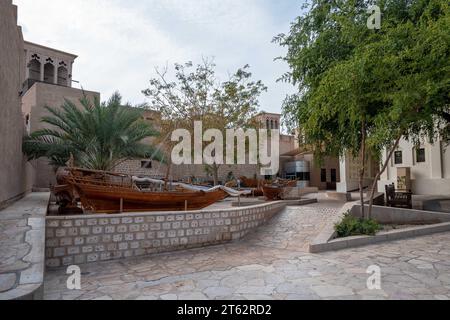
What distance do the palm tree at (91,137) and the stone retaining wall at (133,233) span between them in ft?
17.6

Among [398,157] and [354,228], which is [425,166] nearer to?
[398,157]

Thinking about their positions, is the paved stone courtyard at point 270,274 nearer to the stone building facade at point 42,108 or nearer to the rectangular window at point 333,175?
the stone building facade at point 42,108

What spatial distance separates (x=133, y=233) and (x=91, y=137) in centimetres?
699

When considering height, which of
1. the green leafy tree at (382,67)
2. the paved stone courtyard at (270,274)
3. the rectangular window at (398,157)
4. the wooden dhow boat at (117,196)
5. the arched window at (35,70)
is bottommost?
the paved stone courtyard at (270,274)

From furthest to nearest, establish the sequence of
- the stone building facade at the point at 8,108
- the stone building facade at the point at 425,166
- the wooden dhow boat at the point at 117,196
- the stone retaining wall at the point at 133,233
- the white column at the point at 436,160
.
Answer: the white column at the point at 436,160 < the stone building facade at the point at 425,166 < the wooden dhow boat at the point at 117,196 < the stone building facade at the point at 8,108 < the stone retaining wall at the point at 133,233

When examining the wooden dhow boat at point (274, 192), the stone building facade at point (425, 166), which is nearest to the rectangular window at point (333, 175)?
the stone building facade at point (425, 166)

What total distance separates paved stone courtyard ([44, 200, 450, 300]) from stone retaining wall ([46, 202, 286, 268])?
0.88ft

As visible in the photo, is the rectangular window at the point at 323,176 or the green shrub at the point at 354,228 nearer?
the green shrub at the point at 354,228

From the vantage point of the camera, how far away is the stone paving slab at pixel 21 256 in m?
3.05

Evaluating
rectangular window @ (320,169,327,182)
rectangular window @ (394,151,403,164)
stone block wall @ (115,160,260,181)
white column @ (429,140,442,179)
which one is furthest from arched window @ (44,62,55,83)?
white column @ (429,140,442,179)

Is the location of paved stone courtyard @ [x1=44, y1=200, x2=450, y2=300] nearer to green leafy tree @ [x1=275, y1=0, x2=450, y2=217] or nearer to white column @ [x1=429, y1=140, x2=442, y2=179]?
green leafy tree @ [x1=275, y1=0, x2=450, y2=217]

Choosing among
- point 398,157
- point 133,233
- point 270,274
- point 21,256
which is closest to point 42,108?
point 133,233

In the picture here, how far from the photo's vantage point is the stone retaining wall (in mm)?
5504
